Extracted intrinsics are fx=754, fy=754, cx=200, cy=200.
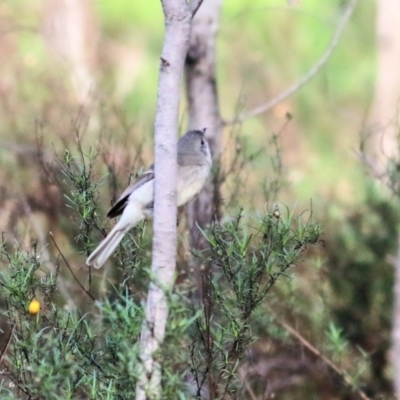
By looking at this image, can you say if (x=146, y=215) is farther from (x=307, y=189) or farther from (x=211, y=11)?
(x=307, y=189)

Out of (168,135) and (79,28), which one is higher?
(79,28)

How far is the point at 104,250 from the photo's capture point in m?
2.84

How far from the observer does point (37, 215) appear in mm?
5270

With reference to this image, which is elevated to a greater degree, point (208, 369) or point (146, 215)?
point (146, 215)

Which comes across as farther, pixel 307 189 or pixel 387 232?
pixel 307 189

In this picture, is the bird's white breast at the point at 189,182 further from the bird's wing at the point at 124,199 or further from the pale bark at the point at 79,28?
the pale bark at the point at 79,28

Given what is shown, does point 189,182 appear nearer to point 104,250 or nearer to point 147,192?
point 147,192

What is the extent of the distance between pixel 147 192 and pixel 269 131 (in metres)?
6.62

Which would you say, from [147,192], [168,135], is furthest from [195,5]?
[147,192]

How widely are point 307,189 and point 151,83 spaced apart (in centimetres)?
452

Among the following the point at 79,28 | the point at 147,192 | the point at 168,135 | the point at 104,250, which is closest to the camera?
the point at 168,135

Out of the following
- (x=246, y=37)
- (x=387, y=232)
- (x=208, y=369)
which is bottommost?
Answer: (x=387, y=232)

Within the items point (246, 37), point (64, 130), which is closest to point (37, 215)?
point (64, 130)

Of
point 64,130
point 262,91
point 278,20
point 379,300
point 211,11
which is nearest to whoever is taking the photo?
point 211,11
